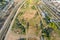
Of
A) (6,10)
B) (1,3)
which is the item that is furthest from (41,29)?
(1,3)

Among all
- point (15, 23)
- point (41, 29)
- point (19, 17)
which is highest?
point (19, 17)

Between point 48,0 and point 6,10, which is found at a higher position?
point 48,0

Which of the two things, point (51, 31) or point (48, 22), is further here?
point (48, 22)

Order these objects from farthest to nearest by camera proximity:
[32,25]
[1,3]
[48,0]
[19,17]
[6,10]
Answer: [48,0] < [1,3] < [6,10] < [19,17] < [32,25]

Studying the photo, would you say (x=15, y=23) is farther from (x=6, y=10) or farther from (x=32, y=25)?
(x=6, y=10)

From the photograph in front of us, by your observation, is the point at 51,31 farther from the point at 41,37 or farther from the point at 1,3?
the point at 1,3

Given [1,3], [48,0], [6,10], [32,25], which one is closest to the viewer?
[32,25]

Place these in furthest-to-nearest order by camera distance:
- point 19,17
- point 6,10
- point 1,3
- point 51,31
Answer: point 1,3, point 6,10, point 19,17, point 51,31

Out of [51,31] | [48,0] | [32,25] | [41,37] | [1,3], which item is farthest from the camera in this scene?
[48,0]

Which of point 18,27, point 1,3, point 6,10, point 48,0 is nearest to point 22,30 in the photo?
point 18,27
